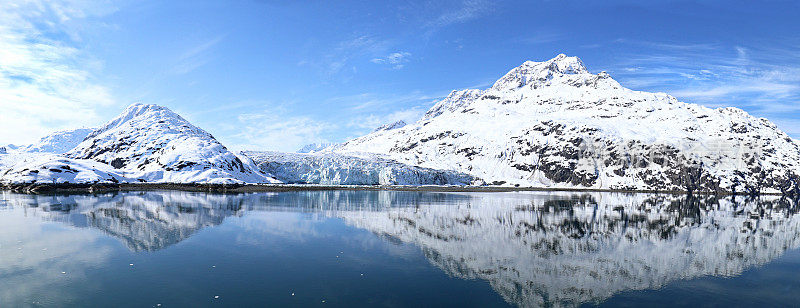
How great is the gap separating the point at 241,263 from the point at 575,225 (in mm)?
36967

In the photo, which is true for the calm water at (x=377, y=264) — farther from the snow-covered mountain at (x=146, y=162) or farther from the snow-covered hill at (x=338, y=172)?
the snow-covered hill at (x=338, y=172)

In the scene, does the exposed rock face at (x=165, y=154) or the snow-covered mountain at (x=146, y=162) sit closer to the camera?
the snow-covered mountain at (x=146, y=162)

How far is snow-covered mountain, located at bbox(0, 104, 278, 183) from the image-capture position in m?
128

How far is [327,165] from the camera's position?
7461 inches

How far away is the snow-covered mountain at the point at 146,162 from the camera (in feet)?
419

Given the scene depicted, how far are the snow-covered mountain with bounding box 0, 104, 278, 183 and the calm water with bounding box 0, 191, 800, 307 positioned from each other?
332 ft

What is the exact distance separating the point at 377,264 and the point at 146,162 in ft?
551

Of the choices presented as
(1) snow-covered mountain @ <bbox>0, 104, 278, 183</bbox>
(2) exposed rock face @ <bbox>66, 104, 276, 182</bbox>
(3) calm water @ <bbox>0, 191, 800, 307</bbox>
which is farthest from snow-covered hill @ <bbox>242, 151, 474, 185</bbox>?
(3) calm water @ <bbox>0, 191, 800, 307</bbox>

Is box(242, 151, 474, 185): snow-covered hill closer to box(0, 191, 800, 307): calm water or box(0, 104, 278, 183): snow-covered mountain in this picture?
box(0, 104, 278, 183): snow-covered mountain

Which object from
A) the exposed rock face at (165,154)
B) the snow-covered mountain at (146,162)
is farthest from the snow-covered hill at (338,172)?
the exposed rock face at (165,154)

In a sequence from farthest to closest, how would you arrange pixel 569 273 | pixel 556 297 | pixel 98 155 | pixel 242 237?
pixel 98 155 < pixel 242 237 < pixel 569 273 < pixel 556 297

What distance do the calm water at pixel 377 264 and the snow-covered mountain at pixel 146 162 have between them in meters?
101

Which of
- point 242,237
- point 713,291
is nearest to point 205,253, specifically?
point 242,237

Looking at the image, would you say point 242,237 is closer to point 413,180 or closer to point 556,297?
point 556,297
